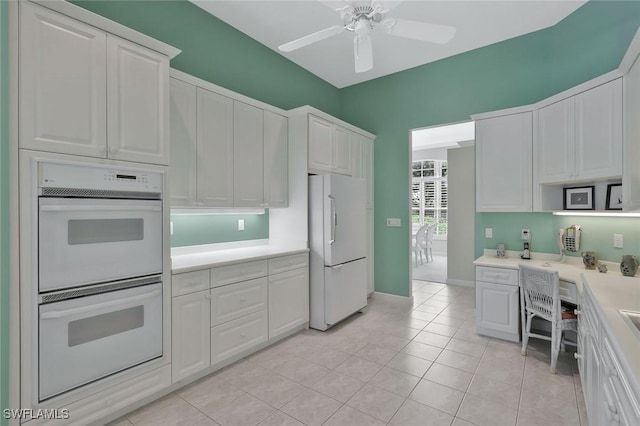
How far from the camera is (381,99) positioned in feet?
15.3

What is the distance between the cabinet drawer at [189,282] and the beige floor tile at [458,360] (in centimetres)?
216

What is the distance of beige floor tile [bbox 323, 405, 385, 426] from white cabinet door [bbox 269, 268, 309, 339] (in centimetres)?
115

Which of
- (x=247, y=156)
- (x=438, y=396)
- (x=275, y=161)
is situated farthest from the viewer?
(x=275, y=161)

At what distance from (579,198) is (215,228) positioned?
360 centimetres

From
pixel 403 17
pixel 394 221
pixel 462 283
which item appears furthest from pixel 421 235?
pixel 403 17

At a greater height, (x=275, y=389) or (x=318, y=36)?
(x=318, y=36)

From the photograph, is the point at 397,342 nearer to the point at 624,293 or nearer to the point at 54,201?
the point at 624,293

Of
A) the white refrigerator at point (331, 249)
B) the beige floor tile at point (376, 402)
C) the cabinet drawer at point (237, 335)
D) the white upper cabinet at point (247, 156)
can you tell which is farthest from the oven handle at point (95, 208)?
the beige floor tile at point (376, 402)

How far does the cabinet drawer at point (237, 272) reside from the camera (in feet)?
8.29

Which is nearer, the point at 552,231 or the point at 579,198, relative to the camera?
the point at 579,198

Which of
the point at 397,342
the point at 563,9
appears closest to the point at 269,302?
the point at 397,342

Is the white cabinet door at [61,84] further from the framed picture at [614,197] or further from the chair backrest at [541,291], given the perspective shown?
the framed picture at [614,197]

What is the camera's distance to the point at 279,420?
2.00 metres

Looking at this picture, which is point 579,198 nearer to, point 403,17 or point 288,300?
point 403,17
